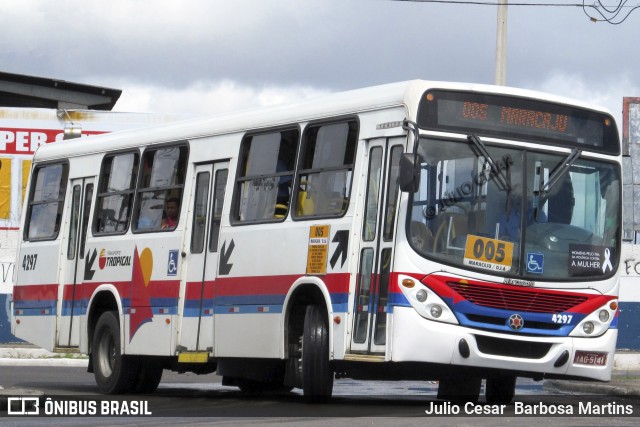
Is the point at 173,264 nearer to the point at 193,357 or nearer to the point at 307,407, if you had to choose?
the point at 193,357

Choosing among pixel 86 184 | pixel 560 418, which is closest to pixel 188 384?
pixel 86 184

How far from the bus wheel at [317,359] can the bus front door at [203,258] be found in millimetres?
2083

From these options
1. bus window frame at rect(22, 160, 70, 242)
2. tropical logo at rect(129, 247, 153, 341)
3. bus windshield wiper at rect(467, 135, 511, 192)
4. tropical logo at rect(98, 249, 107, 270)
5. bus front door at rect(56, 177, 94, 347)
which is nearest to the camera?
bus windshield wiper at rect(467, 135, 511, 192)

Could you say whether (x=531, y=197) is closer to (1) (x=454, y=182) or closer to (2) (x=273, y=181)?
(1) (x=454, y=182)

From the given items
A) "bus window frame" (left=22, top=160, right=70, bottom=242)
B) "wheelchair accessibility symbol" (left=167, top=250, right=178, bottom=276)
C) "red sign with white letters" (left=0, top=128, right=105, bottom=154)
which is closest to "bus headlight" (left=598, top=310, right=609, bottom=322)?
"wheelchair accessibility symbol" (left=167, top=250, right=178, bottom=276)

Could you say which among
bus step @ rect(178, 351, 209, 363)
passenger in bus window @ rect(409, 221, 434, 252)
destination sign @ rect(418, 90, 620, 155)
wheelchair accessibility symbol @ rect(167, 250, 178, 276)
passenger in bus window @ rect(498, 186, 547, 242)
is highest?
destination sign @ rect(418, 90, 620, 155)

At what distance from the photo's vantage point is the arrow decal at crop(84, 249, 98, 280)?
1872cm

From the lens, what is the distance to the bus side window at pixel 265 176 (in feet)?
49.9

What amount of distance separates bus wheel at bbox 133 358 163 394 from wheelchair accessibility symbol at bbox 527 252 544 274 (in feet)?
20.2

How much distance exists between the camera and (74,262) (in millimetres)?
19141

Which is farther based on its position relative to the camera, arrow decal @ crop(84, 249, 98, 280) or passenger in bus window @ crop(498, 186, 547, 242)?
arrow decal @ crop(84, 249, 98, 280)

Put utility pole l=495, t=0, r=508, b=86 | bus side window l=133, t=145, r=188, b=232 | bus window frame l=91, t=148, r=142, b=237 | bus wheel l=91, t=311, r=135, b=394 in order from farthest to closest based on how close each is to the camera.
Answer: utility pole l=495, t=0, r=508, b=86, bus window frame l=91, t=148, r=142, b=237, bus wheel l=91, t=311, r=135, b=394, bus side window l=133, t=145, r=188, b=232

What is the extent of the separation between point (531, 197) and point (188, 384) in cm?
873

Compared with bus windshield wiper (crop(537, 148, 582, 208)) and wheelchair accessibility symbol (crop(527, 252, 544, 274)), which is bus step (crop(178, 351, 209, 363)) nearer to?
wheelchair accessibility symbol (crop(527, 252, 544, 274))
